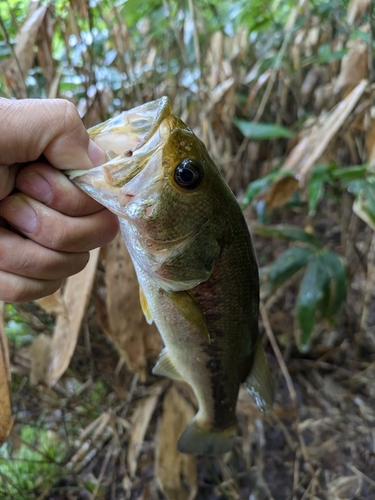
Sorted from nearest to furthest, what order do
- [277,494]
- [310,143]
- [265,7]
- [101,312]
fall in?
[101,312]
[310,143]
[277,494]
[265,7]

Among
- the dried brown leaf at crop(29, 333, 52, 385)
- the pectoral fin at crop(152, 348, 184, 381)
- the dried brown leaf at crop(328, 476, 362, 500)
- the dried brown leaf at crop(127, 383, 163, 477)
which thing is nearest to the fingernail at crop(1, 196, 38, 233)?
the pectoral fin at crop(152, 348, 184, 381)

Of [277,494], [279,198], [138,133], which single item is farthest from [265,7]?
[277,494]

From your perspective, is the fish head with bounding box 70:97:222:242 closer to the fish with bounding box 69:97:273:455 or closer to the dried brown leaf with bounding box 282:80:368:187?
the fish with bounding box 69:97:273:455

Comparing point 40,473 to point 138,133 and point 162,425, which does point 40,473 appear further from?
point 138,133

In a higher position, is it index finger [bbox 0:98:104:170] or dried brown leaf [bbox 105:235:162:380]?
index finger [bbox 0:98:104:170]

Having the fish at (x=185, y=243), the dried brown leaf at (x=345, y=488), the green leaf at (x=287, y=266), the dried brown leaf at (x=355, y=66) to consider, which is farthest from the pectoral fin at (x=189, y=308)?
the dried brown leaf at (x=345, y=488)

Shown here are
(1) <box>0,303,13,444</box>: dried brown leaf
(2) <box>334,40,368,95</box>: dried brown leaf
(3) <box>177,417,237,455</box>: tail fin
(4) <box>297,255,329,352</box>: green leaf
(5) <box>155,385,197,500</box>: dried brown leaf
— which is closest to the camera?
(1) <box>0,303,13,444</box>: dried brown leaf

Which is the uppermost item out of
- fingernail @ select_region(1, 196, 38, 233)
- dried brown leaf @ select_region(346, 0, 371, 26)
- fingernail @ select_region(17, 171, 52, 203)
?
fingernail @ select_region(17, 171, 52, 203)

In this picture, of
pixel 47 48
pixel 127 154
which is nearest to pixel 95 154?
pixel 127 154
